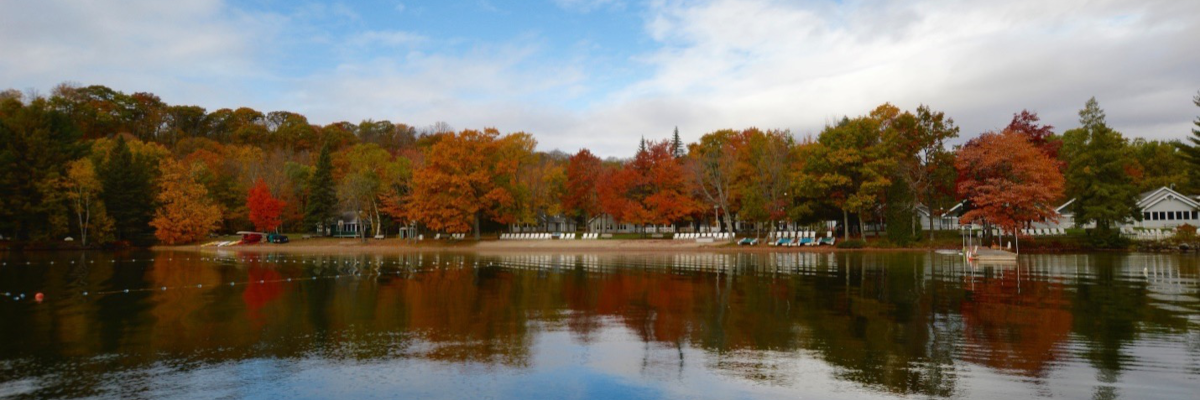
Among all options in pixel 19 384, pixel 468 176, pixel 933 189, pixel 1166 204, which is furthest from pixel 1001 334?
pixel 1166 204

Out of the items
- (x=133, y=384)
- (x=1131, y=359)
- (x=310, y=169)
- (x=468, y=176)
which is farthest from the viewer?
(x=310, y=169)

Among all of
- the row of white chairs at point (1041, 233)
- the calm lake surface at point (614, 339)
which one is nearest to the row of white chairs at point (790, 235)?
the row of white chairs at point (1041, 233)

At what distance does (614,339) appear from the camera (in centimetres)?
1191

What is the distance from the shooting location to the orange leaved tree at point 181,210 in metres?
61.0

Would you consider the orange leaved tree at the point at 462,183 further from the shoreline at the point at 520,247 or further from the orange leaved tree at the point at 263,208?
the orange leaved tree at the point at 263,208

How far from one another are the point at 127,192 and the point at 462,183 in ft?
105

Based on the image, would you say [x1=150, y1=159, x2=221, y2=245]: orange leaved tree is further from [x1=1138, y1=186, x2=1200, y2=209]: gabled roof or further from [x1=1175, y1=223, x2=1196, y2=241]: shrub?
[x1=1138, y1=186, x2=1200, y2=209]: gabled roof

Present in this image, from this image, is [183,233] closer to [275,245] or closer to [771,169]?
[275,245]

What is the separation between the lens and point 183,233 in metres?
61.9

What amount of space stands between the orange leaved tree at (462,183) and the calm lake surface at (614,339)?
33.8 meters

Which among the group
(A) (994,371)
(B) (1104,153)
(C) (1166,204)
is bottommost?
(A) (994,371)

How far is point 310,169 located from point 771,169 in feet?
181

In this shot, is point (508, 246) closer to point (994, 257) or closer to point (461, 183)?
point (461, 183)

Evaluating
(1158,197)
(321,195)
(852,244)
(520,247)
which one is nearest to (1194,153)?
(1158,197)
